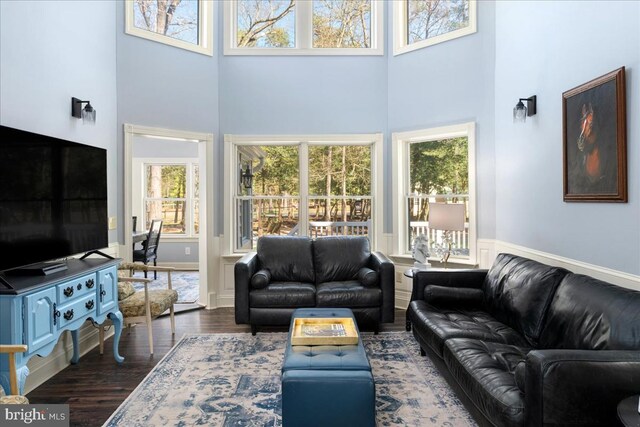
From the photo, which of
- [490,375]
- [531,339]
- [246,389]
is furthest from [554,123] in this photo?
[246,389]

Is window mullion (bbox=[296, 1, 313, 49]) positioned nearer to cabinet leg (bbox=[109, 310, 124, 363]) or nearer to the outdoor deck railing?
the outdoor deck railing

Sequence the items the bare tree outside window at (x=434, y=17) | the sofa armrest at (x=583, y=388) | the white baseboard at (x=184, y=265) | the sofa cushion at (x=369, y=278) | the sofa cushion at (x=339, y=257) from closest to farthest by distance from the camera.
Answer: the sofa armrest at (x=583, y=388) < the sofa cushion at (x=369, y=278) < the sofa cushion at (x=339, y=257) < the bare tree outside window at (x=434, y=17) < the white baseboard at (x=184, y=265)

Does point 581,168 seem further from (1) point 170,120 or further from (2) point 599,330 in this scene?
(1) point 170,120

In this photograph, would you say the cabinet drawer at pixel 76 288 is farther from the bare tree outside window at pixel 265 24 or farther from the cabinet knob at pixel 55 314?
the bare tree outside window at pixel 265 24

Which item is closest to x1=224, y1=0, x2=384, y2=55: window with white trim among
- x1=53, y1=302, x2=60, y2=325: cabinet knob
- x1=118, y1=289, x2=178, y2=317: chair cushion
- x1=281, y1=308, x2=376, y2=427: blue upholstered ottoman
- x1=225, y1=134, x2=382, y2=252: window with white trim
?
x1=225, y1=134, x2=382, y2=252: window with white trim

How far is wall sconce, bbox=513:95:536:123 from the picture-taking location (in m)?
3.57

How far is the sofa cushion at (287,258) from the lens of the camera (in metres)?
4.56

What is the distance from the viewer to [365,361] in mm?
2340

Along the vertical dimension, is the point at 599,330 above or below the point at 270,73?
below

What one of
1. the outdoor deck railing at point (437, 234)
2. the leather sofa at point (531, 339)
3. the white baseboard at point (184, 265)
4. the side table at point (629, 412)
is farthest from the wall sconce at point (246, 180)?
the side table at point (629, 412)

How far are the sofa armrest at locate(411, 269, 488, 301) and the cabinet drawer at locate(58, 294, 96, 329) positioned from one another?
269 centimetres

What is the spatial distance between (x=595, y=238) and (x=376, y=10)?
12.9ft

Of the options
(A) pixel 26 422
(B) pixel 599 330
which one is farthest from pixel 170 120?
(B) pixel 599 330

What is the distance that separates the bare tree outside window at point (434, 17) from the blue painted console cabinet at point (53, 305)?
4.27 m
